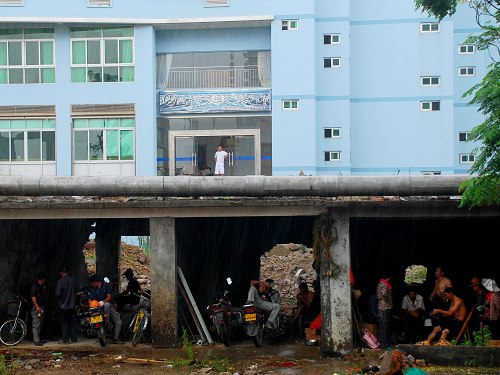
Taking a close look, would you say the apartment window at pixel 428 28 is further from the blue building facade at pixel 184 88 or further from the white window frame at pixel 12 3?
the white window frame at pixel 12 3

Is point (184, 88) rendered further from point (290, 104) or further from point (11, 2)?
point (11, 2)

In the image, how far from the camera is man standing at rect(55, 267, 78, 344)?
51.3 feet

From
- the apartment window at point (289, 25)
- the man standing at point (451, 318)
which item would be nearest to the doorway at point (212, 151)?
the apartment window at point (289, 25)

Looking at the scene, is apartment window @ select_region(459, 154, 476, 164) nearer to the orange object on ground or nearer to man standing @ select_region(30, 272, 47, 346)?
the orange object on ground

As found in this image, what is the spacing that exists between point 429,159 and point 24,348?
22.0 meters

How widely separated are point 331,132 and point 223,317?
1906 centimetres

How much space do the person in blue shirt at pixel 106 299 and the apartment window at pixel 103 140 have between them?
1624cm

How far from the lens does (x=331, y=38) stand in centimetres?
3303

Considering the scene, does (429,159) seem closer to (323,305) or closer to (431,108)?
(431,108)

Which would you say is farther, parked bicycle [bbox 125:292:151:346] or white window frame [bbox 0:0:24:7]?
white window frame [bbox 0:0:24:7]

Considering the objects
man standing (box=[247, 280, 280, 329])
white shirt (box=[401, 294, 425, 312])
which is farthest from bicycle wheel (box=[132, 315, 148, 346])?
white shirt (box=[401, 294, 425, 312])

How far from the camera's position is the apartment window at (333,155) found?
108ft

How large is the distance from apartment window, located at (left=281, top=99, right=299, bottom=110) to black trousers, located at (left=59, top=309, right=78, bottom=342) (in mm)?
17957

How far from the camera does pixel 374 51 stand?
3344 cm
